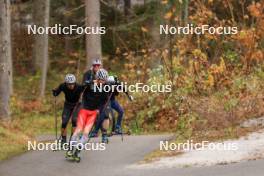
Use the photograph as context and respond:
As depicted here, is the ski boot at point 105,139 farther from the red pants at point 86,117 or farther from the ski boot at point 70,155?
the ski boot at point 70,155

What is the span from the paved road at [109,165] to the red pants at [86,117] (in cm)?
86

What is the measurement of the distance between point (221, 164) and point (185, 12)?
15.4 meters

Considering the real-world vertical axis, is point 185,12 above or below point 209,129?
above

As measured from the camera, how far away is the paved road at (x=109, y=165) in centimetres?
1272

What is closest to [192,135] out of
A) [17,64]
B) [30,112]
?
[30,112]

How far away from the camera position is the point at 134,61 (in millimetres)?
26891

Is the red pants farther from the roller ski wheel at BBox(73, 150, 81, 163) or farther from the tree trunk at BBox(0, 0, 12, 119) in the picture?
the tree trunk at BBox(0, 0, 12, 119)

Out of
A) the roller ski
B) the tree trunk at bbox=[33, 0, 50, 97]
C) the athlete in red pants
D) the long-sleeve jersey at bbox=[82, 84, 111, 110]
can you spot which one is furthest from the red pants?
the tree trunk at bbox=[33, 0, 50, 97]

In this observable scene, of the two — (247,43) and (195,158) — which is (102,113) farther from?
(247,43)

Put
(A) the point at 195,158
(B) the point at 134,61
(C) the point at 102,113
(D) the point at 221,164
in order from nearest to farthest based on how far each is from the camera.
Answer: (D) the point at 221,164 → (A) the point at 195,158 → (C) the point at 102,113 → (B) the point at 134,61

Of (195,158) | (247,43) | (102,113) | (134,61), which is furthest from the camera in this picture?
(134,61)

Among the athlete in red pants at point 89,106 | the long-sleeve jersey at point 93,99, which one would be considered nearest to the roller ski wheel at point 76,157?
the athlete in red pants at point 89,106

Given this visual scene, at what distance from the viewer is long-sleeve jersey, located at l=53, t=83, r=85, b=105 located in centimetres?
1634

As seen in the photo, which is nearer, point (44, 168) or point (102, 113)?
point (44, 168)
